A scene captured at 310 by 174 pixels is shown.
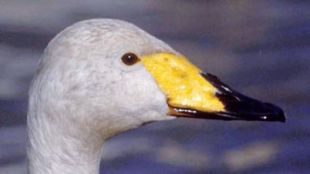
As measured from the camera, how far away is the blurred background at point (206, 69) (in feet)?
35.7

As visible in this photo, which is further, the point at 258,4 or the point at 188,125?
the point at 258,4

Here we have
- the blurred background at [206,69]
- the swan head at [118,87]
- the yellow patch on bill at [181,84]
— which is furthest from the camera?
the blurred background at [206,69]

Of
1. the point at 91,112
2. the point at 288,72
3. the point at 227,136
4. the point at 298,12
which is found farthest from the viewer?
the point at 298,12

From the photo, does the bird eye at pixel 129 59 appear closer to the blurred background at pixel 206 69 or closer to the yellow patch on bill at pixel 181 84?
the yellow patch on bill at pixel 181 84

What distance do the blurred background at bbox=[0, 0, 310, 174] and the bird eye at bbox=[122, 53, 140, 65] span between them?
14.5 ft

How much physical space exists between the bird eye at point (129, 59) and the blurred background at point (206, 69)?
4423 millimetres

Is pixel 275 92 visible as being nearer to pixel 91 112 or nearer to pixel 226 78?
pixel 226 78

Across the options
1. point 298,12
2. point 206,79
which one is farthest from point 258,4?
point 206,79

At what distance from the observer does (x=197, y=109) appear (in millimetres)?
6324

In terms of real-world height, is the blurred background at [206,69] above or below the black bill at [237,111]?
above

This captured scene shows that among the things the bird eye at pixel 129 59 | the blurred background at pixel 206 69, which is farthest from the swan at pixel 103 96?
the blurred background at pixel 206 69

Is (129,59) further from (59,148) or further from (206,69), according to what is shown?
(206,69)

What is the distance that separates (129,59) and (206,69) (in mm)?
5151

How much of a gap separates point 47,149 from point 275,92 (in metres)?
5.59
